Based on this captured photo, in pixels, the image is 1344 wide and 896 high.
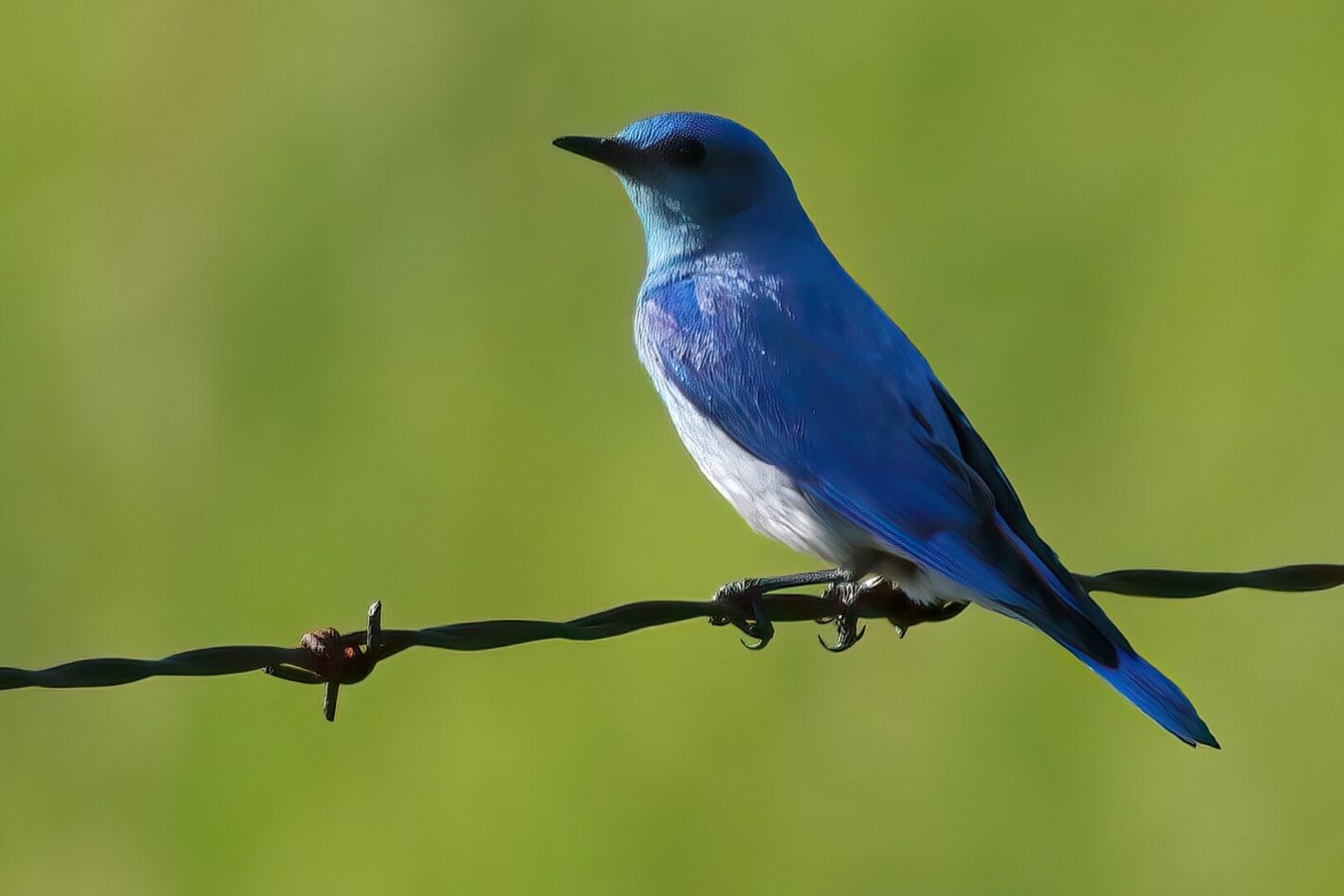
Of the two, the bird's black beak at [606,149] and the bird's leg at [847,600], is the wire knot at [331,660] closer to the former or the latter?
the bird's leg at [847,600]

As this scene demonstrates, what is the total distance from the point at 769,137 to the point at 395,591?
328cm

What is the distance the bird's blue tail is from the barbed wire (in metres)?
0.23

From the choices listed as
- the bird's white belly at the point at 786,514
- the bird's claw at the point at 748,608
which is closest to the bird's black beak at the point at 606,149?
the bird's white belly at the point at 786,514

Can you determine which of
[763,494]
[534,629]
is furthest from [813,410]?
[534,629]

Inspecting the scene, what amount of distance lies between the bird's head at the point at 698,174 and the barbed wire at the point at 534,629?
1.28 metres

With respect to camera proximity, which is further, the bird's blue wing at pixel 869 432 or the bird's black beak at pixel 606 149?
the bird's black beak at pixel 606 149

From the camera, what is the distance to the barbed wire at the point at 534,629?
325cm

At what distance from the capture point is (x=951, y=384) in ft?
27.6

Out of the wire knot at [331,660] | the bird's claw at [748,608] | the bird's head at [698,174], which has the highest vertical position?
the bird's head at [698,174]

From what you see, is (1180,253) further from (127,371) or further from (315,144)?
(127,371)

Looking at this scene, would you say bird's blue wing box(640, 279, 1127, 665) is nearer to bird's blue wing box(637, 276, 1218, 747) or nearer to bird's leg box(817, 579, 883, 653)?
bird's blue wing box(637, 276, 1218, 747)

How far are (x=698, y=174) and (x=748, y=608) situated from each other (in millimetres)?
1675

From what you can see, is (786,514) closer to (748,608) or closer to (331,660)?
(748,608)

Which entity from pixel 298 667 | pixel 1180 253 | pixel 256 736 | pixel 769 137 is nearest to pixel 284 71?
pixel 769 137
